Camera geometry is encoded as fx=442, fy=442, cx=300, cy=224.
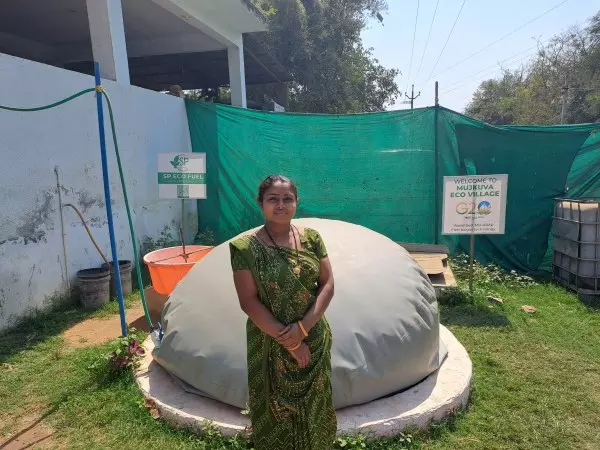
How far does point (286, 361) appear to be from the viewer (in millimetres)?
1946

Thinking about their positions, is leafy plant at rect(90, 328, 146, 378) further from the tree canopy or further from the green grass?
the tree canopy

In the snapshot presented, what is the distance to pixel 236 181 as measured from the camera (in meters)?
7.49

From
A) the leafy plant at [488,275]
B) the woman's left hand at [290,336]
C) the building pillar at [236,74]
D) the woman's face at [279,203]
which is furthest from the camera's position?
the building pillar at [236,74]

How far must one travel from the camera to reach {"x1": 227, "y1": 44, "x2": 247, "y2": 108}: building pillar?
1051cm

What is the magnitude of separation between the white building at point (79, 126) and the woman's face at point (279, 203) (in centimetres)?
385

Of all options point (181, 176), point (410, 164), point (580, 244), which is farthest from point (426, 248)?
point (181, 176)

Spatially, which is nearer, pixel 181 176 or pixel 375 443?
pixel 375 443

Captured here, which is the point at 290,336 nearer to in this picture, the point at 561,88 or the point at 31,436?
the point at 31,436

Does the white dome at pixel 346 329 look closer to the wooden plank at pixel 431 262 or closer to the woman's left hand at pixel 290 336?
the woman's left hand at pixel 290 336

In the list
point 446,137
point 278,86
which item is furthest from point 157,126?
point 278,86

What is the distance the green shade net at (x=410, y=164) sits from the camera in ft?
20.6

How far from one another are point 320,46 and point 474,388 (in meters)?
17.7

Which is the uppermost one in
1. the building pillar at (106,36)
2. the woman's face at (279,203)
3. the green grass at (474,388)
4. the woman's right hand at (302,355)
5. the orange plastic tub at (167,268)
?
the building pillar at (106,36)

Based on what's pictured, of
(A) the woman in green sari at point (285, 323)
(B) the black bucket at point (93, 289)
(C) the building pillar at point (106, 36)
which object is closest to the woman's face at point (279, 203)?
(A) the woman in green sari at point (285, 323)
